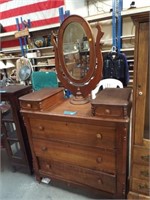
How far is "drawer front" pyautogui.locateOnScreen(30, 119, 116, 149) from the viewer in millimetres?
1164

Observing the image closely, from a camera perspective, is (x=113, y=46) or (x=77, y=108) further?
(x=113, y=46)

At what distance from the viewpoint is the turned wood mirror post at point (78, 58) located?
53.4 inches

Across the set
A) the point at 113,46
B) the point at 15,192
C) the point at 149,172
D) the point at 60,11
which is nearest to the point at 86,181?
the point at 149,172

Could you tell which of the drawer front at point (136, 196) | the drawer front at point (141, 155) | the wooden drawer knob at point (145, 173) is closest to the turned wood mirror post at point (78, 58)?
the drawer front at point (141, 155)

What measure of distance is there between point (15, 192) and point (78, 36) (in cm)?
159

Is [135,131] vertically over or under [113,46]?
under

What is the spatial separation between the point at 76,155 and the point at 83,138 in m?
0.19

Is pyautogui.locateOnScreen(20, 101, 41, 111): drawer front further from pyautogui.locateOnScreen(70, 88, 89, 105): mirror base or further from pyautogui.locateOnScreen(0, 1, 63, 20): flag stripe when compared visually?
pyautogui.locateOnScreen(0, 1, 63, 20): flag stripe

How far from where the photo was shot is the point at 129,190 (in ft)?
4.32

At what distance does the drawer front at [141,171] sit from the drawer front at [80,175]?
0.16 meters

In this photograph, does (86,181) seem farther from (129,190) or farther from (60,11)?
(60,11)

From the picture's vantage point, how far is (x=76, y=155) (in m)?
1.33

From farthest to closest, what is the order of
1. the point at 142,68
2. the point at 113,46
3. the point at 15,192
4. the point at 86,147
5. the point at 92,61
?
1. the point at 113,46
2. the point at 15,192
3. the point at 92,61
4. the point at 86,147
5. the point at 142,68

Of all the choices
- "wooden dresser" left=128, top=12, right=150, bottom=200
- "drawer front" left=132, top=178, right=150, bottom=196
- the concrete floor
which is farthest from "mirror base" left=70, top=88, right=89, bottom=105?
the concrete floor
